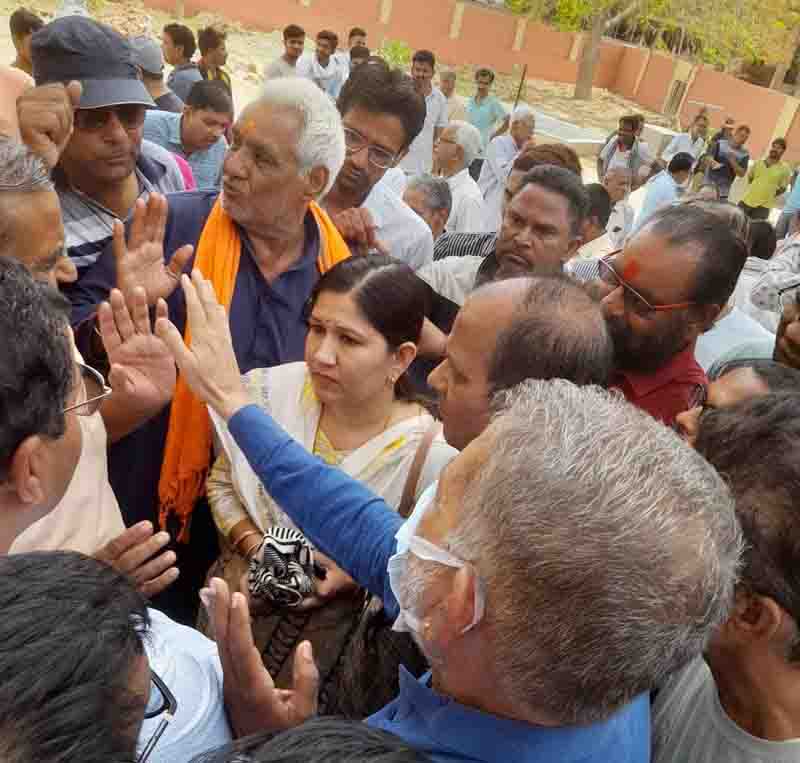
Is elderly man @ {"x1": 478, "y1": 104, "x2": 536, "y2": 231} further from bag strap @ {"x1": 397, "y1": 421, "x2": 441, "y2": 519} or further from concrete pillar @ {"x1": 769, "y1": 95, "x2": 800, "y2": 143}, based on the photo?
concrete pillar @ {"x1": 769, "y1": 95, "x2": 800, "y2": 143}

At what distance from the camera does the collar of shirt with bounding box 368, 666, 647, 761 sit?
3.66ft

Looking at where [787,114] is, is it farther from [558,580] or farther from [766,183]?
[558,580]

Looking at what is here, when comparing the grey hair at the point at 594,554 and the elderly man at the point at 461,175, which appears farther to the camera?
the elderly man at the point at 461,175

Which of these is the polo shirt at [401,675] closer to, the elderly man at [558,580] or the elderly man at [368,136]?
the elderly man at [558,580]

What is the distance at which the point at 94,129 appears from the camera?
2.87 m

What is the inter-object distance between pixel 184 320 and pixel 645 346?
1539mm

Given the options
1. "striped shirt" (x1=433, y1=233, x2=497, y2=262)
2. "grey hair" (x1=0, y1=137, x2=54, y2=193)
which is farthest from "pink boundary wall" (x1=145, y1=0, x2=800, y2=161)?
"grey hair" (x1=0, y1=137, x2=54, y2=193)

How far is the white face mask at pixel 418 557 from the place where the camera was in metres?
1.09

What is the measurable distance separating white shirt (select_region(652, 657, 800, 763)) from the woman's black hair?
111 cm

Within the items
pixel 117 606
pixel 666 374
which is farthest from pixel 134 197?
pixel 117 606

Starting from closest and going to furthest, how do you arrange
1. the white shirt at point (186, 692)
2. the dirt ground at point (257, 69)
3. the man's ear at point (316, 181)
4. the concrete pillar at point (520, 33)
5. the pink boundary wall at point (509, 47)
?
1. the white shirt at point (186, 692)
2. the man's ear at point (316, 181)
3. the dirt ground at point (257, 69)
4. the pink boundary wall at point (509, 47)
5. the concrete pillar at point (520, 33)

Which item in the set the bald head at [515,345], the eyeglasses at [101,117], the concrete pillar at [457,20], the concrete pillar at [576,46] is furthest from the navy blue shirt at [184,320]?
the concrete pillar at [576,46]

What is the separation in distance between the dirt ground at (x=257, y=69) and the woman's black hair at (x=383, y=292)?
1100cm

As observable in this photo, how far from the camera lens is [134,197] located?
3039 millimetres
